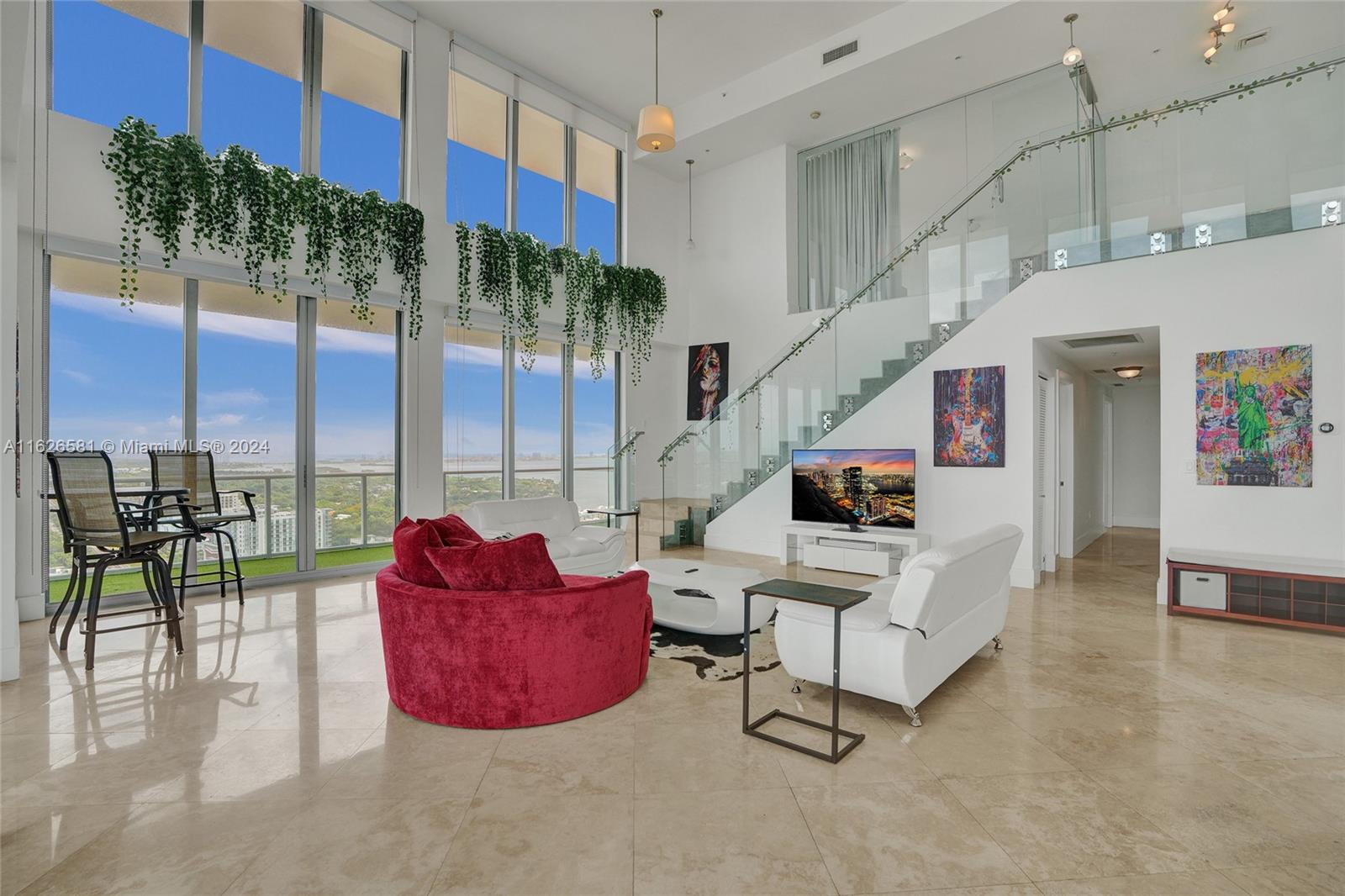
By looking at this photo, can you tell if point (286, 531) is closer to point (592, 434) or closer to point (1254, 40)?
point (592, 434)

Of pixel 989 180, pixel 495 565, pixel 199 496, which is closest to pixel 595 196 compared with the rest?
pixel 989 180

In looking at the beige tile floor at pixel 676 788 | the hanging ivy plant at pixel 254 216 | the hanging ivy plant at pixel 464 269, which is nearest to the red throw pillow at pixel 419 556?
the beige tile floor at pixel 676 788

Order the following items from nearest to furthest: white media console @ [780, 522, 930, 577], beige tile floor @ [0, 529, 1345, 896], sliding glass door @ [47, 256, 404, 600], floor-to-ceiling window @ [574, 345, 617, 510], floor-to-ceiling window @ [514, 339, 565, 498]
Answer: beige tile floor @ [0, 529, 1345, 896], sliding glass door @ [47, 256, 404, 600], white media console @ [780, 522, 930, 577], floor-to-ceiling window @ [514, 339, 565, 498], floor-to-ceiling window @ [574, 345, 617, 510]

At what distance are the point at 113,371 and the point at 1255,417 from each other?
9663 millimetres

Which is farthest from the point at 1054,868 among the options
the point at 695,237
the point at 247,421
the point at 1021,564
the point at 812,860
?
the point at 695,237

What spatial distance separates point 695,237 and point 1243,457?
307 inches

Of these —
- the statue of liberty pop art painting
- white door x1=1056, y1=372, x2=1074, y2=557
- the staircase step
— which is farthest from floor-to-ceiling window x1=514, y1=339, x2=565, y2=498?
the statue of liberty pop art painting

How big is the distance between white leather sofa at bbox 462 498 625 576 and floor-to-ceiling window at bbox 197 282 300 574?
217 centimetres

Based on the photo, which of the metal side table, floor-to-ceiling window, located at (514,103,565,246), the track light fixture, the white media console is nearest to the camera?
the metal side table

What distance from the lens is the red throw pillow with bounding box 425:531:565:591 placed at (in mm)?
3137

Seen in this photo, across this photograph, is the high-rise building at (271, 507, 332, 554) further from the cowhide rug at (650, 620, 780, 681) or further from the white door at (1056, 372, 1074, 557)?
the white door at (1056, 372, 1074, 557)

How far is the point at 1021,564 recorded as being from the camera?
21.0ft

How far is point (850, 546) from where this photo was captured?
7.11m

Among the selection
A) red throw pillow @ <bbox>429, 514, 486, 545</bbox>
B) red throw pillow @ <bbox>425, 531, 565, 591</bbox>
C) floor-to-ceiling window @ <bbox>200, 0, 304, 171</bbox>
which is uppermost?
floor-to-ceiling window @ <bbox>200, 0, 304, 171</bbox>
